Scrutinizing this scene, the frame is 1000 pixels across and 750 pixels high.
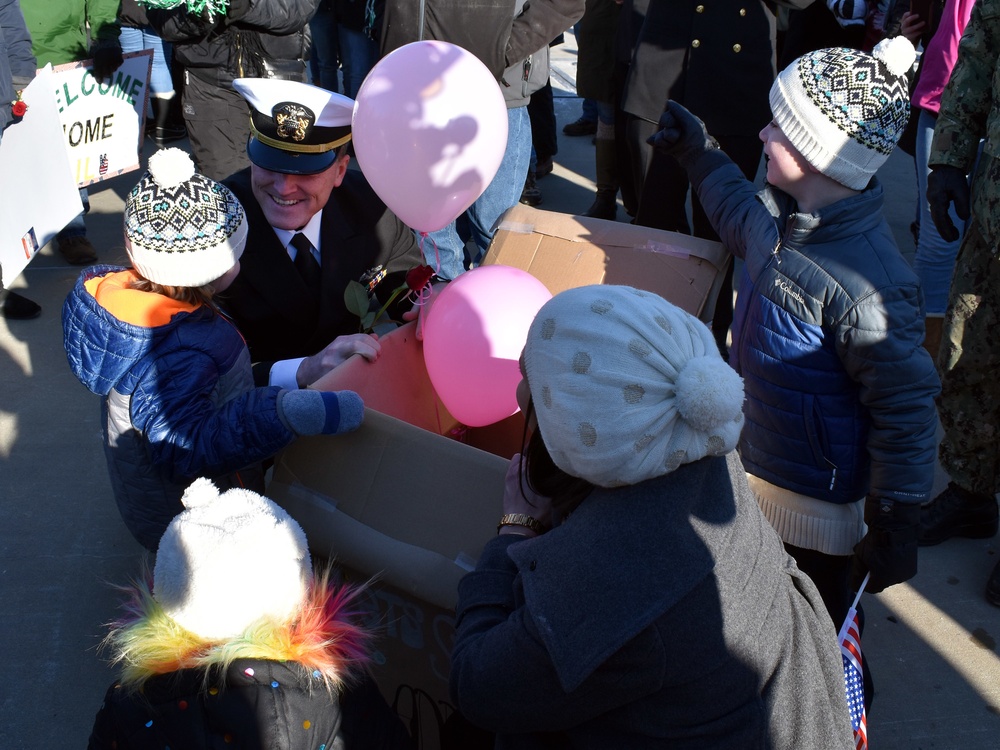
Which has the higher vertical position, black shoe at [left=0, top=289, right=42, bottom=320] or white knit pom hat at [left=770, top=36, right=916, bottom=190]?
white knit pom hat at [left=770, top=36, right=916, bottom=190]

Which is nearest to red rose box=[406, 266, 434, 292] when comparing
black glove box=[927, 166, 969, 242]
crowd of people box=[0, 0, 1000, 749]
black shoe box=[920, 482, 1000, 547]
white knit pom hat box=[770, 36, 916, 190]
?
crowd of people box=[0, 0, 1000, 749]

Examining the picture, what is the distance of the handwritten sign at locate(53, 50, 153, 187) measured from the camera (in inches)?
167

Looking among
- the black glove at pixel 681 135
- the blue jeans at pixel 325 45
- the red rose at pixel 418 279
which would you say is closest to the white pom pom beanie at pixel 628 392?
the red rose at pixel 418 279

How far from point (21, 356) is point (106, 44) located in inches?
65.4

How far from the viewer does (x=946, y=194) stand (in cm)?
253

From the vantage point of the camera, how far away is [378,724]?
141cm

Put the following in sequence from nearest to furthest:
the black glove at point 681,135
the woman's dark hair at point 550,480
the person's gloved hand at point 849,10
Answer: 1. the woman's dark hair at point 550,480
2. the black glove at point 681,135
3. the person's gloved hand at point 849,10

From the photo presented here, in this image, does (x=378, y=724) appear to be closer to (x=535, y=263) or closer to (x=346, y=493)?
(x=346, y=493)

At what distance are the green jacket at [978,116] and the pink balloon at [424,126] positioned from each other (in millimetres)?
1315

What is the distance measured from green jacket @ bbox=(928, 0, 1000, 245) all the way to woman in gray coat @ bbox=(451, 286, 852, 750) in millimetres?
1621

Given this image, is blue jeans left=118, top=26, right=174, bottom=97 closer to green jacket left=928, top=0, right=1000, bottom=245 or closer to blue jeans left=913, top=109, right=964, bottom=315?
blue jeans left=913, top=109, right=964, bottom=315

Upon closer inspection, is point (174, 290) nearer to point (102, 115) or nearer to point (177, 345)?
point (177, 345)

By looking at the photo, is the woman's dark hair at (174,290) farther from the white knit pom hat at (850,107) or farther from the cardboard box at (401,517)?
the white knit pom hat at (850,107)

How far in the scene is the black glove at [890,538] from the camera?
1.77m
